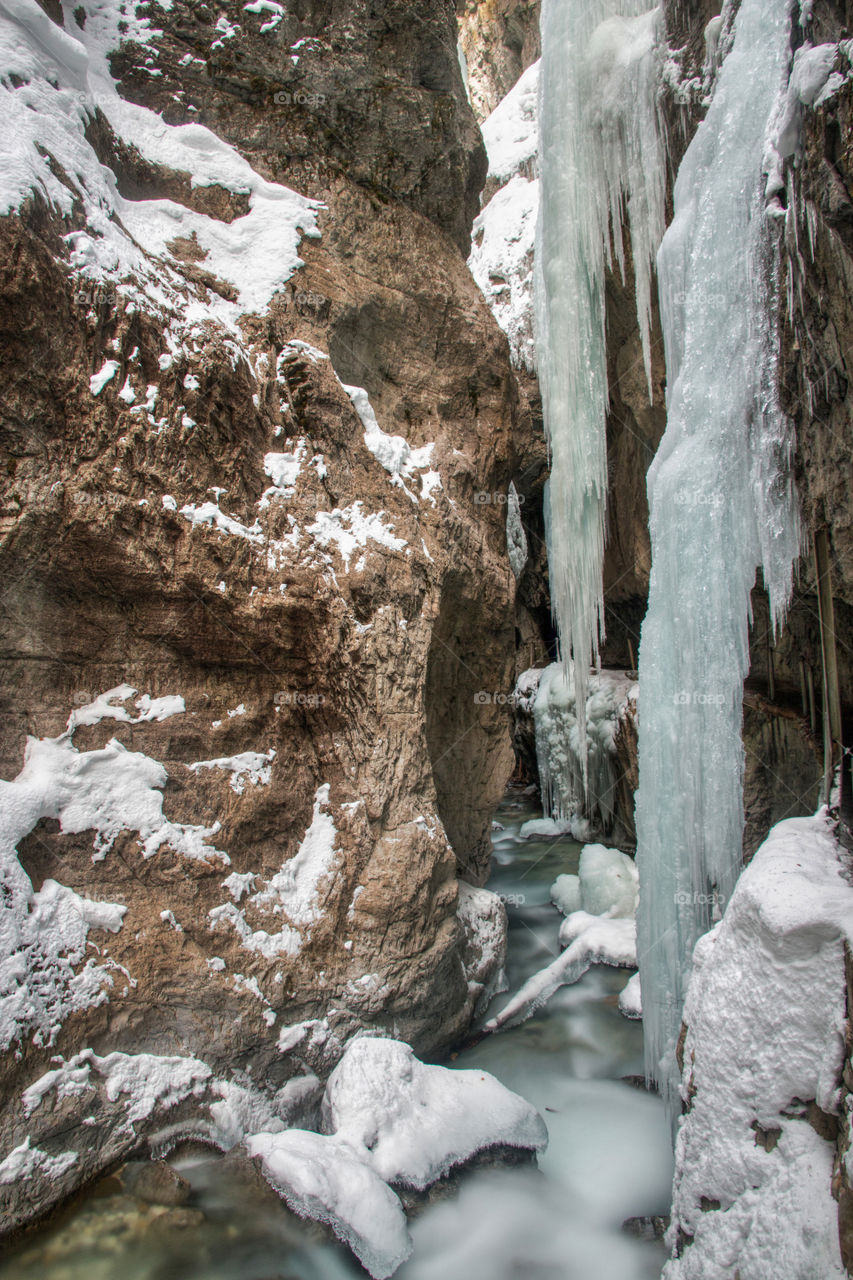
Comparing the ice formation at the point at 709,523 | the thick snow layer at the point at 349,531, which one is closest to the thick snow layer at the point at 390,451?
the thick snow layer at the point at 349,531

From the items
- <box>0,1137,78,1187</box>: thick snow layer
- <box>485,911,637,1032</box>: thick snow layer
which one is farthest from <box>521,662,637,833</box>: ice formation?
<box>0,1137,78,1187</box>: thick snow layer

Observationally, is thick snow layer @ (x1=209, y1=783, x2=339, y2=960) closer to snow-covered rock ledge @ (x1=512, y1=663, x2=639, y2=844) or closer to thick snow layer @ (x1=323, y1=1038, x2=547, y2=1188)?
thick snow layer @ (x1=323, y1=1038, x2=547, y2=1188)

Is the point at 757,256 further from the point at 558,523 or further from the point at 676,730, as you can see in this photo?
the point at 558,523

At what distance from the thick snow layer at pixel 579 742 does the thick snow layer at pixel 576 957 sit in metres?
2.31

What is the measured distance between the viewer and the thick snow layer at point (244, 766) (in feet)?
13.9

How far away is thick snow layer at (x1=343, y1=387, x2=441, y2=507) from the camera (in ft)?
16.9

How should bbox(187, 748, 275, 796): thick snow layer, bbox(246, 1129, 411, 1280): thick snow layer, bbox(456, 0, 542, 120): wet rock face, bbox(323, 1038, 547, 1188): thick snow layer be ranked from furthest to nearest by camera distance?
bbox(456, 0, 542, 120): wet rock face, bbox(187, 748, 275, 796): thick snow layer, bbox(323, 1038, 547, 1188): thick snow layer, bbox(246, 1129, 411, 1280): thick snow layer

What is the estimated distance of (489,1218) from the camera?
3445 mm

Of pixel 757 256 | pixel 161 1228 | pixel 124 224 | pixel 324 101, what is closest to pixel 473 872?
pixel 161 1228

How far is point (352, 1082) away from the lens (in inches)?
147

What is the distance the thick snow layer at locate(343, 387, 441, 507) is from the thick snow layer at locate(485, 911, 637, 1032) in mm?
4035

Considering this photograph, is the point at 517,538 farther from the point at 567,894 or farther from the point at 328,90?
the point at 328,90

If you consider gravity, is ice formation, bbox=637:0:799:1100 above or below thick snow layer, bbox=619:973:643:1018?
above

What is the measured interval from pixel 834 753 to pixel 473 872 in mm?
3380
